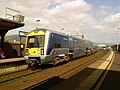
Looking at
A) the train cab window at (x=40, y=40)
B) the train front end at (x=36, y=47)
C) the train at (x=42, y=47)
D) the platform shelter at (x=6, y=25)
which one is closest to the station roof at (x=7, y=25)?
the platform shelter at (x=6, y=25)

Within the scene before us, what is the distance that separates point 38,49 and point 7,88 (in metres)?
7.27

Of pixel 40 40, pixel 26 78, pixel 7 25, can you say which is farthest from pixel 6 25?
pixel 26 78

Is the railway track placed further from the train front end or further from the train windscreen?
the train windscreen

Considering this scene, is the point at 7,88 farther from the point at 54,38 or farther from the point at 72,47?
Result: the point at 72,47

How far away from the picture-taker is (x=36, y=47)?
17719 millimetres

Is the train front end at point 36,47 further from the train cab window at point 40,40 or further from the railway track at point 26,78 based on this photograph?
the railway track at point 26,78

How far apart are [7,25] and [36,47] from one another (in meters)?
7.28

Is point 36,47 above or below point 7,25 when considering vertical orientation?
below

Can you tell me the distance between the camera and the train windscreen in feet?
58.1

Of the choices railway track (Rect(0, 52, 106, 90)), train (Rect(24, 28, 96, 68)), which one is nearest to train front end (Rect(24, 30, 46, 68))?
train (Rect(24, 28, 96, 68))

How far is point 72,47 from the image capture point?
1003 inches

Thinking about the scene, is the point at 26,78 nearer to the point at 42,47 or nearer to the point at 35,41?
the point at 42,47

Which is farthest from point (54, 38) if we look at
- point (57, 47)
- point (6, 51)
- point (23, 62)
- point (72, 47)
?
point (6, 51)

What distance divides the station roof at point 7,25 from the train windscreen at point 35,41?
4.20 m
